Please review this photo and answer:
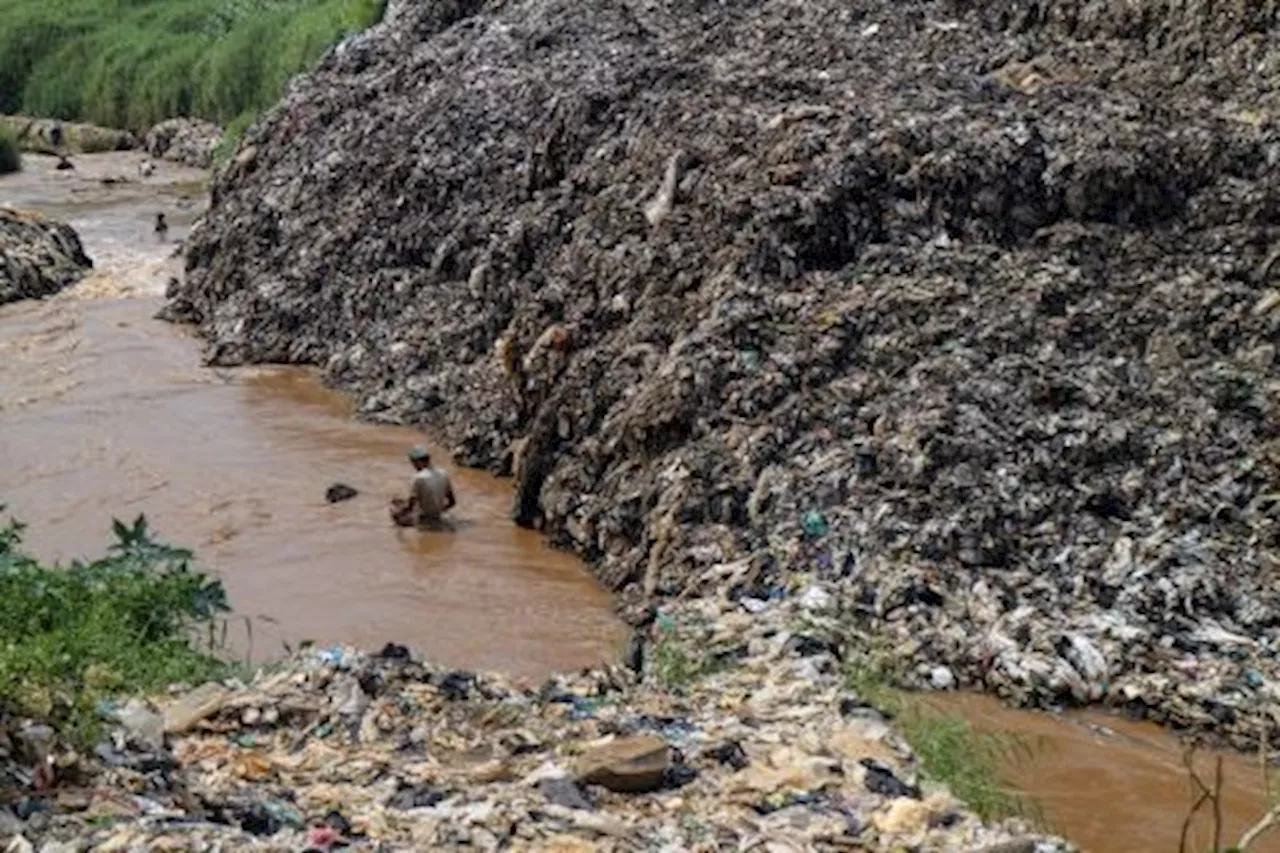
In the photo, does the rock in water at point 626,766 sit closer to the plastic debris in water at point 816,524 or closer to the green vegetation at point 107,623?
the green vegetation at point 107,623

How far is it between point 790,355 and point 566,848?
495 cm

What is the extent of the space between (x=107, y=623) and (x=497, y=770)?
2291mm

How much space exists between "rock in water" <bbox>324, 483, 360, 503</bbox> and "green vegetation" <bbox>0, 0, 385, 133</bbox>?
57.1 ft

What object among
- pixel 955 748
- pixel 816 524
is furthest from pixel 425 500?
pixel 955 748

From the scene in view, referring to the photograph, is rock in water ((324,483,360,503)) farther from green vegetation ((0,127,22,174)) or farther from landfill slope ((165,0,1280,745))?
green vegetation ((0,127,22,174))

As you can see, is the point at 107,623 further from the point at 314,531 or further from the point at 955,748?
the point at 955,748

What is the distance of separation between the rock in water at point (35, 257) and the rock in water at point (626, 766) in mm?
13353

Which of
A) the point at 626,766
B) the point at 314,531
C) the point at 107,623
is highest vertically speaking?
the point at 626,766

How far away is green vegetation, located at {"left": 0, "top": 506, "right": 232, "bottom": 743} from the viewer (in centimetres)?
570

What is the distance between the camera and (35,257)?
17.9m

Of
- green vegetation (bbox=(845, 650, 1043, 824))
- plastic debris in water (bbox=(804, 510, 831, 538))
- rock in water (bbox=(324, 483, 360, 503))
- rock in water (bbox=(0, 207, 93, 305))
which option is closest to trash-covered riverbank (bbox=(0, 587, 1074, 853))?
green vegetation (bbox=(845, 650, 1043, 824))

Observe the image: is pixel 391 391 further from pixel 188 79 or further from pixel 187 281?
pixel 188 79

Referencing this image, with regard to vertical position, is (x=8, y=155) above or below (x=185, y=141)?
below

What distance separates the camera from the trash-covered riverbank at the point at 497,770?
4.88 m
